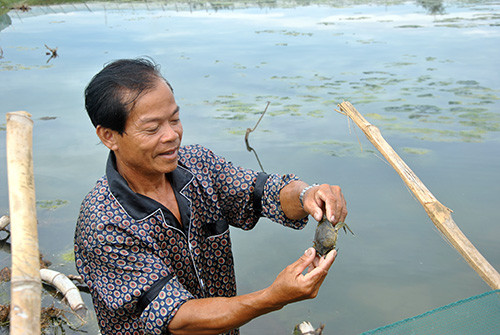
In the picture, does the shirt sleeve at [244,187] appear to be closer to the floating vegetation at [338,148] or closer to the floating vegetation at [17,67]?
the floating vegetation at [338,148]

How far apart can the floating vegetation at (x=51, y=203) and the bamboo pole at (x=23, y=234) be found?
3.86 m

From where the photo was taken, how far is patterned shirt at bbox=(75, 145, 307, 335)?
177cm

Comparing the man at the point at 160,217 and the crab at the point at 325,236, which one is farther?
the crab at the point at 325,236

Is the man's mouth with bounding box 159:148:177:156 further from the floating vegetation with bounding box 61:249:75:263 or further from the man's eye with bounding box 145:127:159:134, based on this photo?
the floating vegetation with bounding box 61:249:75:263

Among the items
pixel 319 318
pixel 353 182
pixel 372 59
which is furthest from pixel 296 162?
pixel 372 59

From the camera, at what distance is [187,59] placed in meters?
9.89

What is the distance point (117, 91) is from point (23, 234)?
0.64 metres

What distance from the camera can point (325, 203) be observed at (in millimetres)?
2006

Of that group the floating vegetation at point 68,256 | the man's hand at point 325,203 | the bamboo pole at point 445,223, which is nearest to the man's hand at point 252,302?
the man's hand at point 325,203

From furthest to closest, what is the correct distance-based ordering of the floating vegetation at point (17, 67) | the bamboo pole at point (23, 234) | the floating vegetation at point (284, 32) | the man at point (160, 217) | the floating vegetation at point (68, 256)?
1. the floating vegetation at point (284, 32)
2. the floating vegetation at point (17, 67)
3. the floating vegetation at point (68, 256)
4. the man at point (160, 217)
5. the bamboo pole at point (23, 234)

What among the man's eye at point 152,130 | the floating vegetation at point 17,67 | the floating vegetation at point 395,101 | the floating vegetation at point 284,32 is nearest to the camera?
the man's eye at point 152,130

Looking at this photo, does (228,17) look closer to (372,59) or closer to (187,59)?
(187,59)

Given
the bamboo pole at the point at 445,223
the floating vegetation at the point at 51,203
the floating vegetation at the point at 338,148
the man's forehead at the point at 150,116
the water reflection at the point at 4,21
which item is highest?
the man's forehead at the point at 150,116

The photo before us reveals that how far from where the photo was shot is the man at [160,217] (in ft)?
5.61
